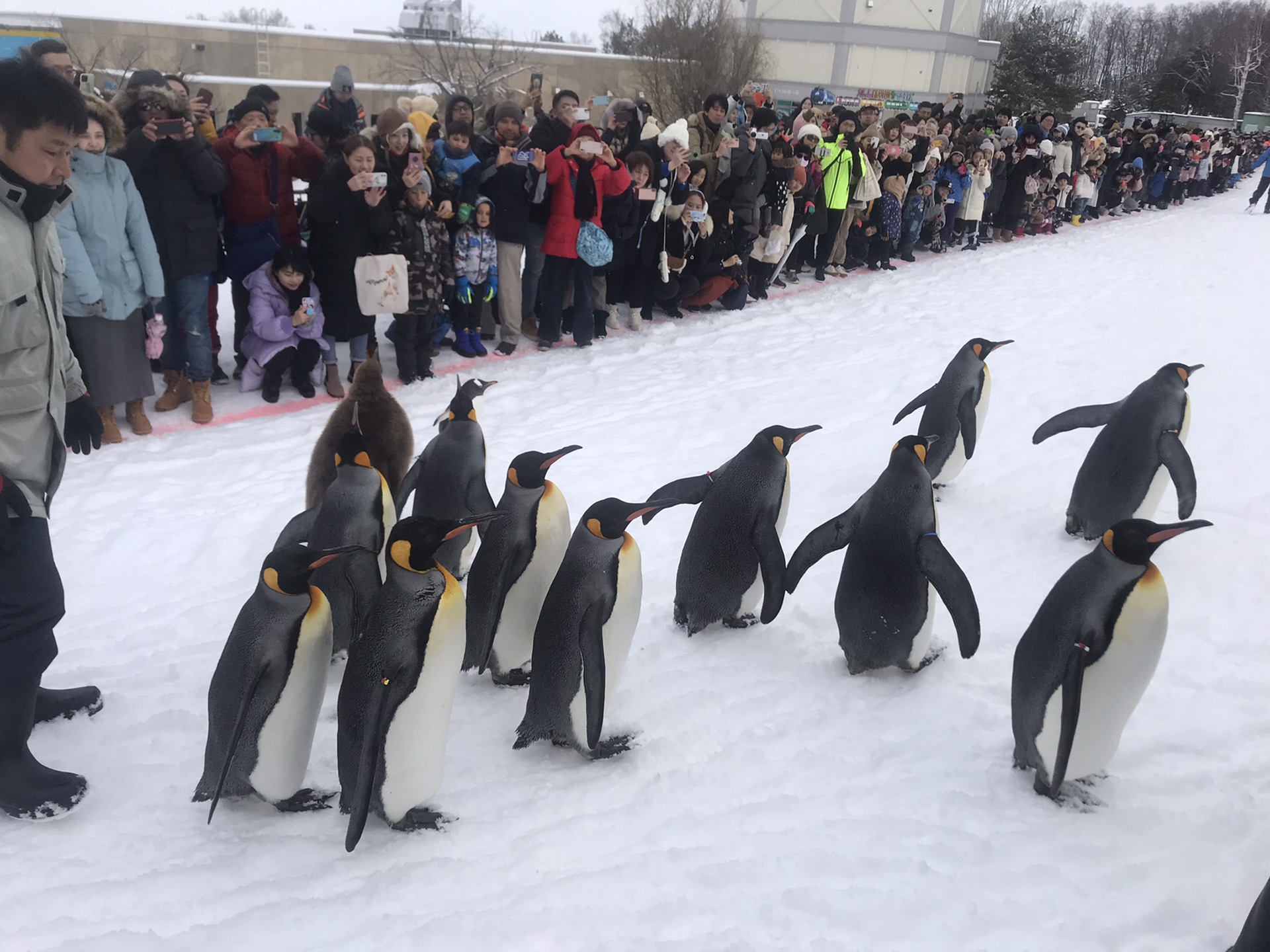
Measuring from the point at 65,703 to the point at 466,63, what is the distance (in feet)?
82.2

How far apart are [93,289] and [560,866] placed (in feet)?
10.7

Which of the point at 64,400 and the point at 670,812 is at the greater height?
the point at 64,400

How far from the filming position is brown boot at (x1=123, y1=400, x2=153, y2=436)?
4145 millimetres

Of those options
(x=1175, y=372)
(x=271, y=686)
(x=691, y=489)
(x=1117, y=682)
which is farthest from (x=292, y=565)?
(x=1175, y=372)

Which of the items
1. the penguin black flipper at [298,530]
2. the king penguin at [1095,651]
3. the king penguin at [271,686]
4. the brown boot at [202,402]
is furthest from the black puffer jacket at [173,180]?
the king penguin at [1095,651]

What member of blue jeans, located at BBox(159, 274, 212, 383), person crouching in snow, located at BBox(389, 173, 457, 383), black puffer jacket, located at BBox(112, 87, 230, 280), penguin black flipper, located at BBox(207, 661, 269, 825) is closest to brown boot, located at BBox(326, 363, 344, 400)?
person crouching in snow, located at BBox(389, 173, 457, 383)

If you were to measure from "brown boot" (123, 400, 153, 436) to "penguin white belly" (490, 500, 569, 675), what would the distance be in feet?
8.79

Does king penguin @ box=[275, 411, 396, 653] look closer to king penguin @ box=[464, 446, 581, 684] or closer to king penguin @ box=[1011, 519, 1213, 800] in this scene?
king penguin @ box=[464, 446, 581, 684]

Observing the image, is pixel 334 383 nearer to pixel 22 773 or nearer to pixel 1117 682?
pixel 22 773

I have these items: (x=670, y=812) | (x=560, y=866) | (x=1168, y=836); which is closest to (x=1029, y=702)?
(x=1168, y=836)

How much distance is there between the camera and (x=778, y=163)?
7.08m

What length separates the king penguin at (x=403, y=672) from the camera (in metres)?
1.81

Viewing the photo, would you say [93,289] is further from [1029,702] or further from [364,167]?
[1029,702]

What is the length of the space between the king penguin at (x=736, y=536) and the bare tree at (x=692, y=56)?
18089 millimetres
